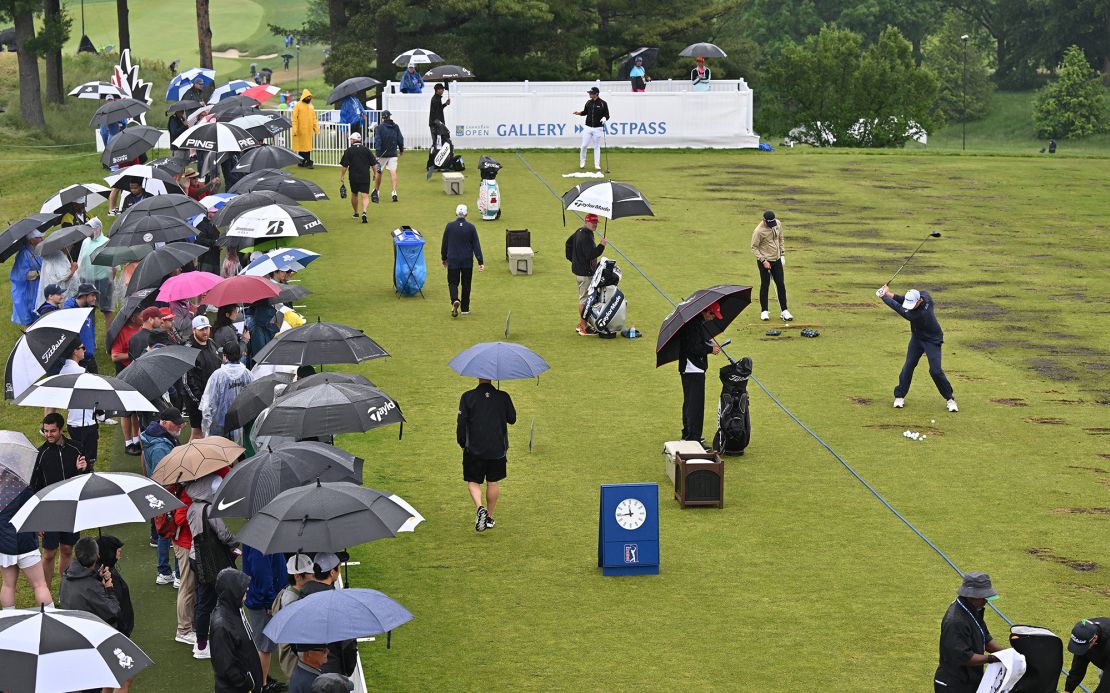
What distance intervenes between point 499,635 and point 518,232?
1639cm

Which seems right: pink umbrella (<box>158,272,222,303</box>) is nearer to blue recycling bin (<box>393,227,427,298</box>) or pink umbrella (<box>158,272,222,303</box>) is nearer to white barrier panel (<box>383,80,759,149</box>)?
blue recycling bin (<box>393,227,427,298</box>)

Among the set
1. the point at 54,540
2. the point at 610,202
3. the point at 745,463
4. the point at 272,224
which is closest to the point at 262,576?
the point at 54,540

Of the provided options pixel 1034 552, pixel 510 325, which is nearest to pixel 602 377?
pixel 510 325

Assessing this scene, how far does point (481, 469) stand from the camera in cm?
1577

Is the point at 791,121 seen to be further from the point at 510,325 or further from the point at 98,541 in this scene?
the point at 98,541

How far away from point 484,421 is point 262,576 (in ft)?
11.4

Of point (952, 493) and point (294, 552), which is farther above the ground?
point (294, 552)

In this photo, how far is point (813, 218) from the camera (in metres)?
34.8

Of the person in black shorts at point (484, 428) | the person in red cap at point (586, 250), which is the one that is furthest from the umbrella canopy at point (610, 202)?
the person in black shorts at point (484, 428)

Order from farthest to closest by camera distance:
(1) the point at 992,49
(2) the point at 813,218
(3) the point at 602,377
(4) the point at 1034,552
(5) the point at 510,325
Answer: (1) the point at 992,49, (2) the point at 813,218, (5) the point at 510,325, (3) the point at 602,377, (4) the point at 1034,552

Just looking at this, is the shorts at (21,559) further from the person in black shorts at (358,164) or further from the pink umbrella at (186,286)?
the person in black shorts at (358,164)

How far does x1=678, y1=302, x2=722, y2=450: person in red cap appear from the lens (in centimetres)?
1777

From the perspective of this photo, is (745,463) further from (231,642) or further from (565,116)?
(565,116)

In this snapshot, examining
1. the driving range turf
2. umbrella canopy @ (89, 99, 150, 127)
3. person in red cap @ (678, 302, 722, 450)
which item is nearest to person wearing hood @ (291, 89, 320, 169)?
the driving range turf
